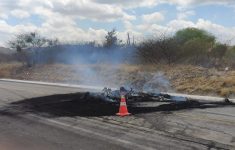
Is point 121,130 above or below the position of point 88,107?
below

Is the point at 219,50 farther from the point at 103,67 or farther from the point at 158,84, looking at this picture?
the point at 158,84

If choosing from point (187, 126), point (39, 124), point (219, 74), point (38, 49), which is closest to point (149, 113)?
point (187, 126)

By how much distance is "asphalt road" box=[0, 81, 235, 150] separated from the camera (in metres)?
8.20

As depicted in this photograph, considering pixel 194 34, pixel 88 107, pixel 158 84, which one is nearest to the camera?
pixel 88 107

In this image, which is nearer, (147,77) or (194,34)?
A: (147,77)

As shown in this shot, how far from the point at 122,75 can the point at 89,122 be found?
16887 mm

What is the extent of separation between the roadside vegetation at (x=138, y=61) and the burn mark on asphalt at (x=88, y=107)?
469 cm

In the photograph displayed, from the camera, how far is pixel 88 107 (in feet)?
44.9

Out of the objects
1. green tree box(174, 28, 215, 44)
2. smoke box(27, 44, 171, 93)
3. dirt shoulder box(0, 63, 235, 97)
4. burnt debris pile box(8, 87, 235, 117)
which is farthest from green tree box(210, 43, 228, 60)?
burnt debris pile box(8, 87, 235, 117)

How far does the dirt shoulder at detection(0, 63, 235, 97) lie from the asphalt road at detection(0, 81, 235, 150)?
6773mm

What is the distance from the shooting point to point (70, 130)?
9.84 metres

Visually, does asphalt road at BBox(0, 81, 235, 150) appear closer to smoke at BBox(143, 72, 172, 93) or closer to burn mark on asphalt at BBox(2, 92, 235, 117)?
burn mark on asphalt at BBox(2, 92, 235, 117)

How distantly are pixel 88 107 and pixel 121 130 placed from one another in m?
4.24

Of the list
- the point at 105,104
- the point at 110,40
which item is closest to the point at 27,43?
the point at 110,40
